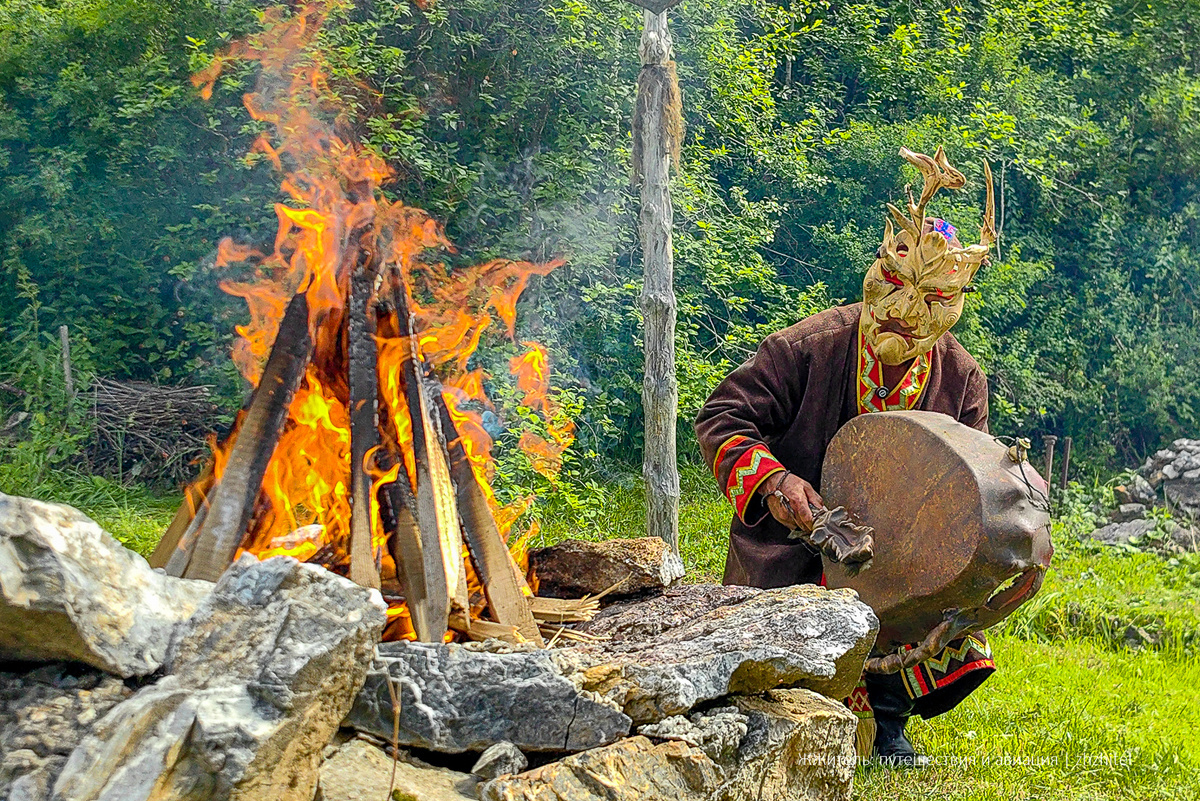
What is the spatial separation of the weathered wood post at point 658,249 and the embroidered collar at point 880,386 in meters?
1.67

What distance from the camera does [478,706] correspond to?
8.37 ft

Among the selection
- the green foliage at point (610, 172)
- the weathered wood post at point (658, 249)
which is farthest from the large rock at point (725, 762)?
the green foliage at point (610, 172)

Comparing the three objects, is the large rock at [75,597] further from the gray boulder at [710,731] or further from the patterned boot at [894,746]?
the patterned boot at [894,746]

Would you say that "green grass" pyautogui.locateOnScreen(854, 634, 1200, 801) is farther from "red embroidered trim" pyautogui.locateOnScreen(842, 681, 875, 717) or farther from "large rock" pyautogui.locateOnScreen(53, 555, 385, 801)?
"large rock" pyautogui.locateOnScreen(53, 555, 385, 801)

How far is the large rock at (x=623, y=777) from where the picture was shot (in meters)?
2.33

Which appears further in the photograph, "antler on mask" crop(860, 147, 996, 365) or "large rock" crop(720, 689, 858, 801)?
"antler on mask" crop(860, 147, 996, 365)

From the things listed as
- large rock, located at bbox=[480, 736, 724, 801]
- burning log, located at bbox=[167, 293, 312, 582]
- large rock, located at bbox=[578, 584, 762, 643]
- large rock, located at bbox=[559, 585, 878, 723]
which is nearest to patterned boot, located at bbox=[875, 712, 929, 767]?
large rock, located at bbox=[578, 584, 762, 643]

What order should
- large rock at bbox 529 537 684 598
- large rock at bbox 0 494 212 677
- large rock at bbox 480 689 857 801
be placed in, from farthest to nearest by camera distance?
large rock at bbox 529 537 684 598 → large rock at bbox 480 689 857 801 → large rock at bbox 0 494 212 677

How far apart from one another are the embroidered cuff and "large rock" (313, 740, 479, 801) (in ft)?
5.88

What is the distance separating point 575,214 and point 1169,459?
5.65 metres

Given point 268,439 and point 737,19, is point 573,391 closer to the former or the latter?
point 737,19

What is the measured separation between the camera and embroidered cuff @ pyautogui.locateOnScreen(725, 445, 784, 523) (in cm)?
398

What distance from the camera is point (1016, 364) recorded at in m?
10.6

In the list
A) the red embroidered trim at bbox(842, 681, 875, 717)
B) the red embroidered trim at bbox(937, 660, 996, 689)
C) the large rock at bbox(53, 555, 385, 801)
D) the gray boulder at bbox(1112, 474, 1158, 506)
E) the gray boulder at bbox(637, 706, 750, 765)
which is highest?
the large rock at bbox(53, 555, 385, 801)
